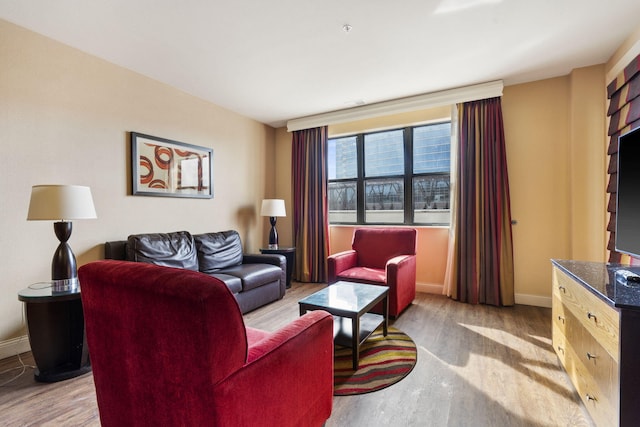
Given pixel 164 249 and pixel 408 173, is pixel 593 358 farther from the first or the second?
pixel 164 249

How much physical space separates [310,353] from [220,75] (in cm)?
297

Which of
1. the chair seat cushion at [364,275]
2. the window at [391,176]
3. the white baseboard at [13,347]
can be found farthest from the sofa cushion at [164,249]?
the window at [391,176]

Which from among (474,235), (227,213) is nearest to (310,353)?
(474,235)

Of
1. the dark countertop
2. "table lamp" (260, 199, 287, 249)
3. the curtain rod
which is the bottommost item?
the dark countertop

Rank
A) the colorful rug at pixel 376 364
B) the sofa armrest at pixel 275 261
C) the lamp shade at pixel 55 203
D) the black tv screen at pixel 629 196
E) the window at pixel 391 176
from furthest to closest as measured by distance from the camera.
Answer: the window at pixel 391 176, the sofa armrest at pixel 275 261, the lamp shade at pixel 55 203, the colorful rug at pixel 376 364, the black tv screen at pixel 629 196

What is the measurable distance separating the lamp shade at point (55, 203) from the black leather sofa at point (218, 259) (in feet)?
2.55

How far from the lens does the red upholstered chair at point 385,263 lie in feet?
9.62

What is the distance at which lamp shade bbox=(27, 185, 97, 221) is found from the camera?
78.1 inches

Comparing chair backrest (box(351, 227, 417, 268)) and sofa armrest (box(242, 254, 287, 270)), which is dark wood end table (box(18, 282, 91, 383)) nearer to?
sofa armrest (box(242, 254, 287, 270))

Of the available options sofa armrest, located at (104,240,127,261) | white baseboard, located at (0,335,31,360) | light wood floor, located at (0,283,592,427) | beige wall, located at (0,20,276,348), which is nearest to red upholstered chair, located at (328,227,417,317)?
light wood floor, located at (0,283,592,427)

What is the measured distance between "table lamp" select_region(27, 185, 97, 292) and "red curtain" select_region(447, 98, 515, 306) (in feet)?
12.1

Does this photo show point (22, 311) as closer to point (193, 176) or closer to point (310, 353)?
point (193, 176)

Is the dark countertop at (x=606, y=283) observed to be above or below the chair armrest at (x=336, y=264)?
above

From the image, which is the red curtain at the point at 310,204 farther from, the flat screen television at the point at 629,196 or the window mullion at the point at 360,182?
the flat screen television at the point at 629,196
